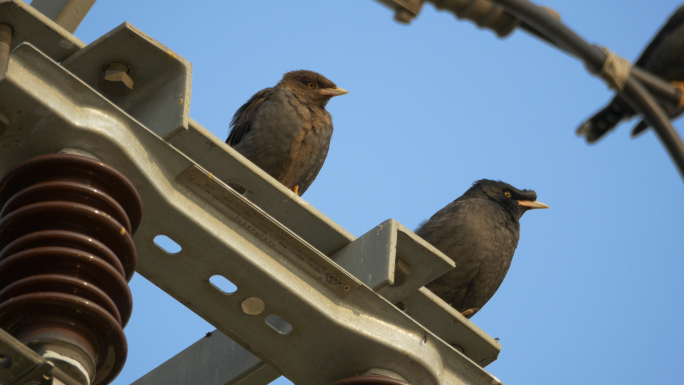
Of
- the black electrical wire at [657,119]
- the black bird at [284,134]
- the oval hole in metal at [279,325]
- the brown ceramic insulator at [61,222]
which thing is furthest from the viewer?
the black bird at [284,134]

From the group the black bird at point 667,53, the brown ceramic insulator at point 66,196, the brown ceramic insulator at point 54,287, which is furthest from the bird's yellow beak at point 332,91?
the brown ceramic insulator at point 54,287

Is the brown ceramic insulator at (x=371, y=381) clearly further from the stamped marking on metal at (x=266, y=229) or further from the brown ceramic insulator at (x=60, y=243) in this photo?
the brown ceramic insulator at (x=60, y=243)

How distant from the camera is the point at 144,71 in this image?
4.26 meters

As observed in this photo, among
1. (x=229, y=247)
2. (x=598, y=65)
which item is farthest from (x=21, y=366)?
(x=598, y=65)

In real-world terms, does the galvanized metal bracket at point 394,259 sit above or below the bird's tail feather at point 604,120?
below

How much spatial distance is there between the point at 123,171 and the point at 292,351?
1042 mm

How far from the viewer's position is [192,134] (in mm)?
4324

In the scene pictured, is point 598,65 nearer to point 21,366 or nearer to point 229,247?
point 229,247

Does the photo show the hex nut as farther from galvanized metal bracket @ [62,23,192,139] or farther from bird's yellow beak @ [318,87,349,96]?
bird's yellow beak @ [318,87,349,96]

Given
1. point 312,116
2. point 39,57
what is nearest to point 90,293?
point 39,57

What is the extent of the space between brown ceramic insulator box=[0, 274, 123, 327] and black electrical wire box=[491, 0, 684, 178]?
5.26 feet

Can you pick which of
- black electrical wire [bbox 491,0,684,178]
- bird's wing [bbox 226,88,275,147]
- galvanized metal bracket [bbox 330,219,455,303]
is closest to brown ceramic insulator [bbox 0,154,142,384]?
galvanized metal bracket [bbox 330,219,455,303]

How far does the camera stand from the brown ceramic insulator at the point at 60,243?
3.30 m

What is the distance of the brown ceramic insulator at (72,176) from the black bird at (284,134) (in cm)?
444
